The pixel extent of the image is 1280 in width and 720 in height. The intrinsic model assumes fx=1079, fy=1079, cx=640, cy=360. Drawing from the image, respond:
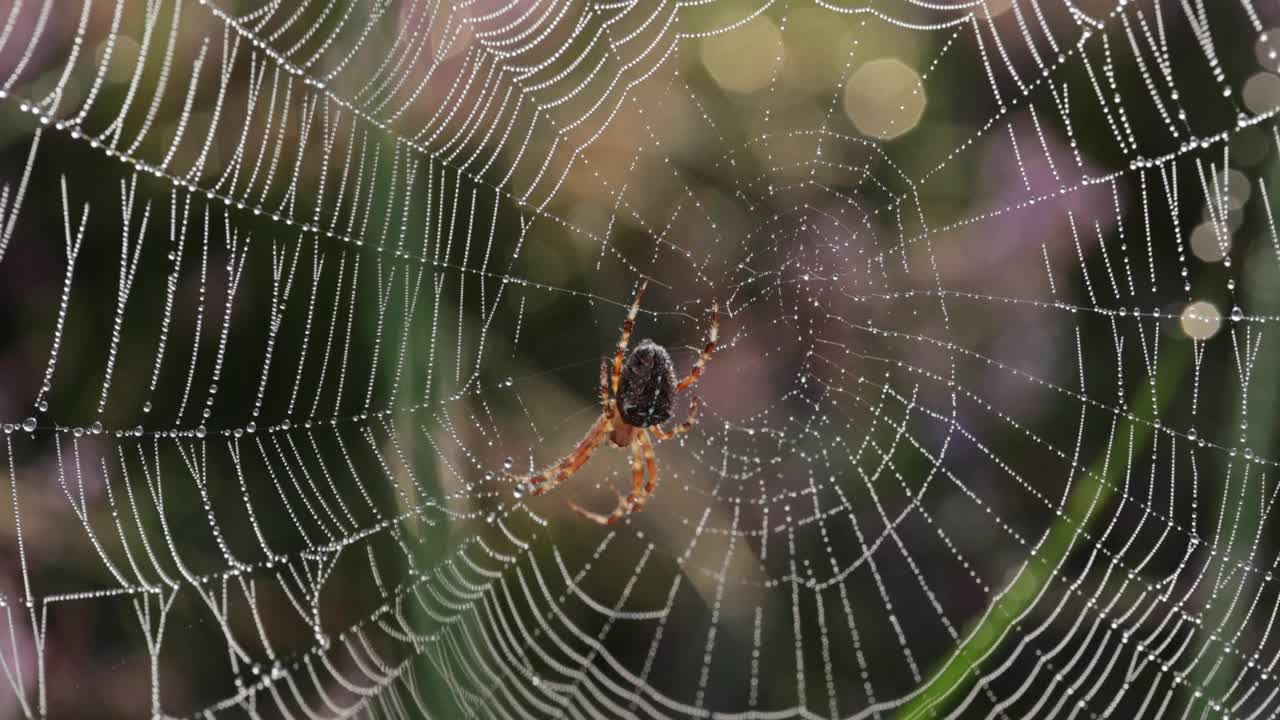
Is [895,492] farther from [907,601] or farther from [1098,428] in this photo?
[1098,428]

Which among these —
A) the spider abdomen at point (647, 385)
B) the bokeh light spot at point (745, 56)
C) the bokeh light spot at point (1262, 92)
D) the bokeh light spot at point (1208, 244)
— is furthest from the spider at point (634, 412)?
the bokeh light spot at point (1262, 92)

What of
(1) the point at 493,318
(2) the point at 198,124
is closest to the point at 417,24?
(2) the point at 198,124

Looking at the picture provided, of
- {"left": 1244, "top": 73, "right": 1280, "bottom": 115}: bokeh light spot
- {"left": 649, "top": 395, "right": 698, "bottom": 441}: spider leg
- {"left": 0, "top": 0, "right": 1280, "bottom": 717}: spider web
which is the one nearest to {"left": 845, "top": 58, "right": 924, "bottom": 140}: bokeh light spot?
{"left": 0, "top": 0, "right": 1280, "bottom": 717}: spider web

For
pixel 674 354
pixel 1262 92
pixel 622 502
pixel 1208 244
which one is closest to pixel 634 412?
pixel 622 502

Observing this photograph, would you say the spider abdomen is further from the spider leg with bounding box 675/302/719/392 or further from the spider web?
the spider web

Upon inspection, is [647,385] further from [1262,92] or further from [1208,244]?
[1262,92]
